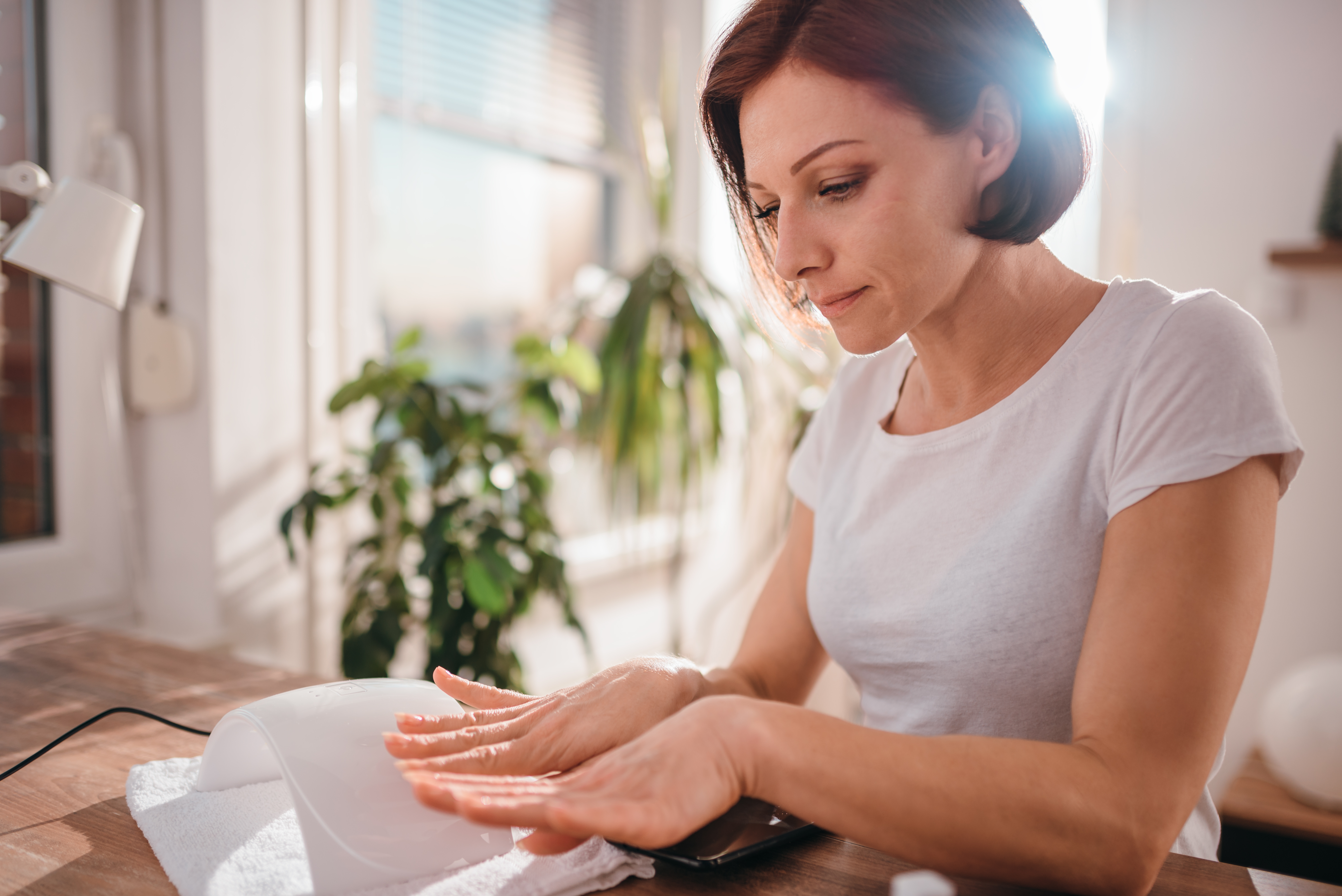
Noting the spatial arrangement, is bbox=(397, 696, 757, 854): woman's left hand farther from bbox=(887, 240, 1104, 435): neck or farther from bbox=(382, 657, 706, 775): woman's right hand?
bbox=(887, 240, 1104, 435): neck

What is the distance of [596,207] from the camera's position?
2904mm

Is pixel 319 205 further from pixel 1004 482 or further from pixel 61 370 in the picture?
pixel 1004 482

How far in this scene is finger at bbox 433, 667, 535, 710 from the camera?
0.74 m

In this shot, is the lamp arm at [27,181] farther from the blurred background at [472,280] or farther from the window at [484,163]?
the window at [484,163]

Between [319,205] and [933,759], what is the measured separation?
1.57 m

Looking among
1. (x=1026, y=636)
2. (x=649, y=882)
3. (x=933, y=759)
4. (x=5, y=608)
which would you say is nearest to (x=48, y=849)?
(x=649, y=882)

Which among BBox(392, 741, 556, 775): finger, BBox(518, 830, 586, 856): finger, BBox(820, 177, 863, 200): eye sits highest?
BBox(820, 177, 863, 200): eye

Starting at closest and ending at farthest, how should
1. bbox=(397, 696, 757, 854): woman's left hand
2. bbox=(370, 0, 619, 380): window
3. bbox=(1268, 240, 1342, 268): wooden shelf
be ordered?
bbox=(397, 696, 757, 854): woman's left hand, bbox=(1268, 240, 1342, 268): wooden shelf, bbox=(370, 0, 619, 380): window

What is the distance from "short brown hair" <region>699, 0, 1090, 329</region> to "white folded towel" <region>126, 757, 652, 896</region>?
1.98 feet

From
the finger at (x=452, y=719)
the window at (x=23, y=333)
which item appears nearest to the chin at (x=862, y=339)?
the finger at (x=452, y=719)

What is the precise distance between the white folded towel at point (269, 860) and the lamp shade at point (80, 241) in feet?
1.97

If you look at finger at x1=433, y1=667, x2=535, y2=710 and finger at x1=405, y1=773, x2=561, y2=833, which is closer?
finger at x1=405, y1=773, x2=561, y2=833

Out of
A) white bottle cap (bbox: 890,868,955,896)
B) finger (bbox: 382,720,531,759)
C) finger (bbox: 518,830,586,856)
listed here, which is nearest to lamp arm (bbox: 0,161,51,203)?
finger (bbox: 382,720,531,759)

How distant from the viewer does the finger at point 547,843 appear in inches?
22.7
